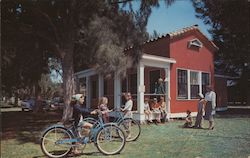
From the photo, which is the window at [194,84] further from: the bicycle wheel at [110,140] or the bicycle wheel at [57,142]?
the bicycle wheel at [57,142]

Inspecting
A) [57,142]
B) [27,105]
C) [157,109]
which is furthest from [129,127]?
[157,109]

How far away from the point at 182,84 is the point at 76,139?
9.88 metres

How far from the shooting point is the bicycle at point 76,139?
19.5 ft

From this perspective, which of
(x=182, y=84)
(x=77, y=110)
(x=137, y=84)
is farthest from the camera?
(x=182, y=84)

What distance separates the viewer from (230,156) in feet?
20.6

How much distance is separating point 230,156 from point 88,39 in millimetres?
3698

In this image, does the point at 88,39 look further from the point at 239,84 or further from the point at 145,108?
the point at 239,84

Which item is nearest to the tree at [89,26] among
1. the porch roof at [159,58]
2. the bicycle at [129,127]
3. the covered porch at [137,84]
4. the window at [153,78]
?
the bicycle at [129,127]

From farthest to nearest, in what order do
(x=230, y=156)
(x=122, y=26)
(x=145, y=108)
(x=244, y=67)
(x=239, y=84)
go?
(x=239, y=84), (x=244, y=67), (x=145, y=108), (x=122, y=26), (x=230, y=156)

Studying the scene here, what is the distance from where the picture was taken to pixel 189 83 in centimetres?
1548

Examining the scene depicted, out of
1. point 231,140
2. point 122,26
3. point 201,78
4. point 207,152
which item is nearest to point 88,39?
point 122,26

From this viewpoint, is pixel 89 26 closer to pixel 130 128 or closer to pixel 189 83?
pixel 130 128

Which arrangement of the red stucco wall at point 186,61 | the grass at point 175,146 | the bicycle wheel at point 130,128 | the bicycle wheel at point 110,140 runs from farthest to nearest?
the red stucco wall at point 186,61 < the bicycle wheel at point 130,128 < the bicycle wheel at point 110,140 < the grass at point 175,146

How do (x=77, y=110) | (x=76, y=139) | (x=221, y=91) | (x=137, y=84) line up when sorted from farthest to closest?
(x=221, y=91)
(x=137, y=84)
(x=77, y=110)
(x=76, y=139)
